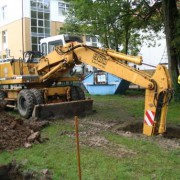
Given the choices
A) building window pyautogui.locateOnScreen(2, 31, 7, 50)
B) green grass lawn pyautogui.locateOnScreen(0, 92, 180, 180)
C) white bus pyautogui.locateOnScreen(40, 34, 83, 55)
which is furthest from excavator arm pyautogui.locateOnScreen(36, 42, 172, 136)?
building window pyautogui.locateOnScreen(2, 31, 7, 50)

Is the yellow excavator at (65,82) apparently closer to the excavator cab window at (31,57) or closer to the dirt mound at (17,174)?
the excavator cab window at (31,57)

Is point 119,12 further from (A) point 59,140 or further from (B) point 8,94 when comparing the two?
(A) point 59,140

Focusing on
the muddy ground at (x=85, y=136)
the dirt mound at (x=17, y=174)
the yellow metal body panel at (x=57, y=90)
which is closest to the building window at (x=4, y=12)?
the yellow metal body panel at (x=57, y=90)

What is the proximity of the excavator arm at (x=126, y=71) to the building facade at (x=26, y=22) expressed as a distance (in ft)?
93.3

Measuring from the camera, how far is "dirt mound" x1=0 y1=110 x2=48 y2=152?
8.30 meters

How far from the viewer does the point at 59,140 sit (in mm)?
8805

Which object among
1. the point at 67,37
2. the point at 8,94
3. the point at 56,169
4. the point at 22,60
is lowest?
the point at 56,169

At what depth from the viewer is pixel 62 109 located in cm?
1210

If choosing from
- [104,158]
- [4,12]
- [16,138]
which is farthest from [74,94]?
[4,12]

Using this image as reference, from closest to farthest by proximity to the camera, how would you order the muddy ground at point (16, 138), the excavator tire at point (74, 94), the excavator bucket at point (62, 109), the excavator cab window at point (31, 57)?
the muddy ground at point (16, 138), the excavator bucket at point (62, 109), the excavator tire at point (74, 94), the excavator cab window at point (31, 57)

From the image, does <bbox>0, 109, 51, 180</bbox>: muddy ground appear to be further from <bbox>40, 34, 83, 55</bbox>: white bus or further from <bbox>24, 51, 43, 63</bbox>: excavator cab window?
<bbox>40, 34, 83, 55</bbox>: white bus

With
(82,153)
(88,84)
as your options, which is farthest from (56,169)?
(88,84)

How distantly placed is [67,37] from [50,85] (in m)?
2.96

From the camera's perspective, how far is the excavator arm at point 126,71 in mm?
8766
